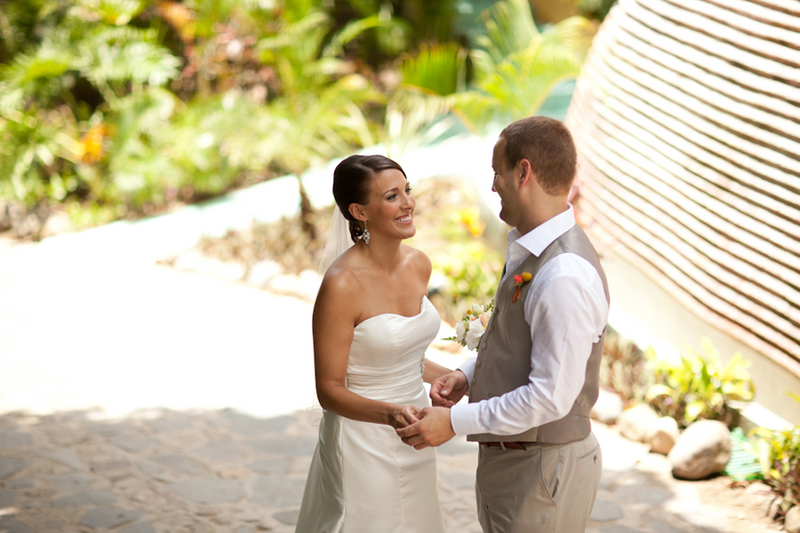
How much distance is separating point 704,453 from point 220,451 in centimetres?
318

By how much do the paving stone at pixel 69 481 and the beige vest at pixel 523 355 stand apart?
310cm

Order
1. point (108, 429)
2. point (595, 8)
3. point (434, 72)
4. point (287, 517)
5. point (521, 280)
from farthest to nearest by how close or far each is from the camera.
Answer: point (595, 8), point (434, 72), point (108, 429), point (287, 517), point (521, 280)

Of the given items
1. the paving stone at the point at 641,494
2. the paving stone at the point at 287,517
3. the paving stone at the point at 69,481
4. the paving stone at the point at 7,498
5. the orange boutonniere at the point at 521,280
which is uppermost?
the orange boutonniere at the point at 521,280

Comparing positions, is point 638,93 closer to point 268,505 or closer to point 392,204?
point 392,204

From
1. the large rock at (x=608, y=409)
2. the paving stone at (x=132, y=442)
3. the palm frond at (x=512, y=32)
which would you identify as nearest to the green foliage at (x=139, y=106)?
the palm frond at (x=512, y=32)

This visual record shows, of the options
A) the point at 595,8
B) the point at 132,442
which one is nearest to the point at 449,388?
the point at 132,442

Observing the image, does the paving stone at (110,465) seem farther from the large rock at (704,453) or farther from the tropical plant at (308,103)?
the tropical plant at (308,103)

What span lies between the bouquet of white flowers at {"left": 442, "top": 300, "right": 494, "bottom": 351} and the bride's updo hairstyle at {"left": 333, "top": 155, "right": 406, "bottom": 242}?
0.57 meters

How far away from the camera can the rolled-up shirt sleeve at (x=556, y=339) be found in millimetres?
2068

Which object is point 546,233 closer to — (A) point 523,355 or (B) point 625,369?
(A) point 523,355

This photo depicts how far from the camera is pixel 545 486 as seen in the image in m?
2.28

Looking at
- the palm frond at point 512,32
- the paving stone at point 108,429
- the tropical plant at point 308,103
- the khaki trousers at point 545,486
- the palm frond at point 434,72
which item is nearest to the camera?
the khaki trousers at point 545,486

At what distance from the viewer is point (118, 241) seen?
923 centimetres

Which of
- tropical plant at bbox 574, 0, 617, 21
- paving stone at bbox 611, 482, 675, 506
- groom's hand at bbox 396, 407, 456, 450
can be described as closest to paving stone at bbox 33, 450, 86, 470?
groom's hand at bbox 396, 407, 456, 450
